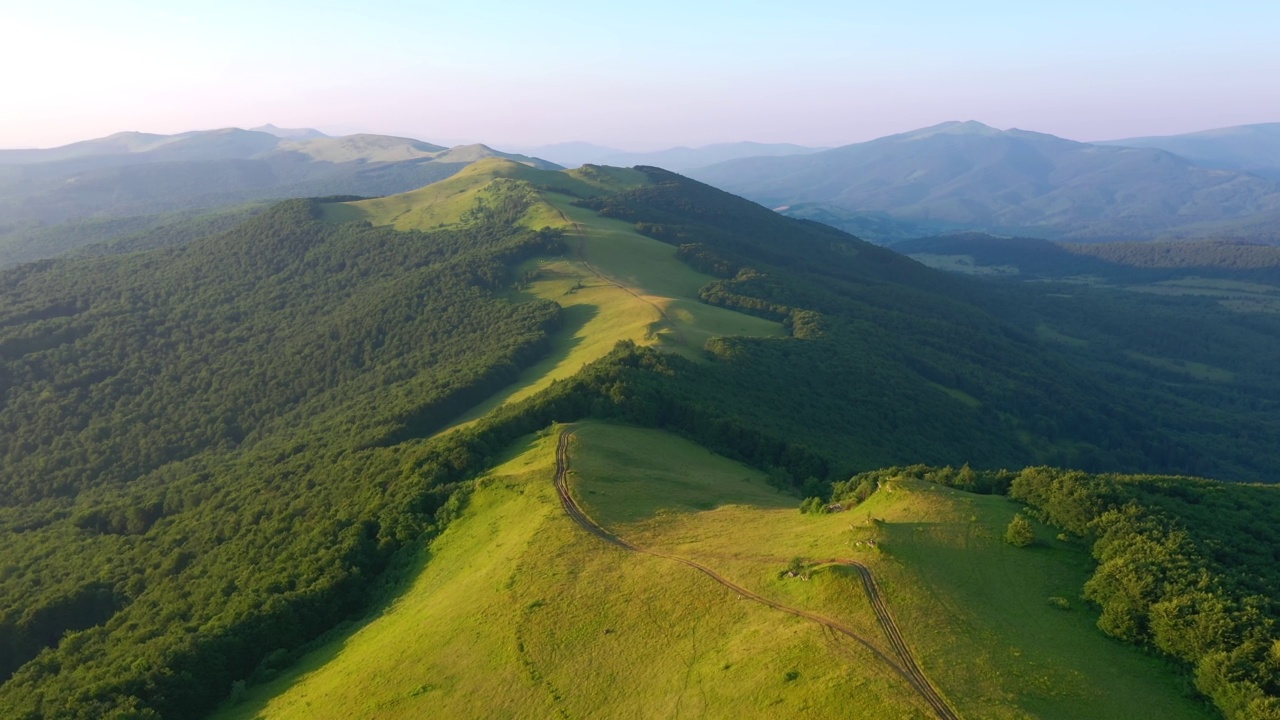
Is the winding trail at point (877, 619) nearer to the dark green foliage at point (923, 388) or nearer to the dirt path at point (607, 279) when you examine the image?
the dark green foliage at point (923, 388)

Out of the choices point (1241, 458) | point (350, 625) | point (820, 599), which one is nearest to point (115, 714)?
point (350, 625)

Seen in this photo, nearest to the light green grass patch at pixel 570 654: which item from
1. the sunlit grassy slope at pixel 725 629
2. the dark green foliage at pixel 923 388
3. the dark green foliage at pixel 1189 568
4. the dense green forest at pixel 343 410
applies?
the sunlit grassy slope at pixel 725 629

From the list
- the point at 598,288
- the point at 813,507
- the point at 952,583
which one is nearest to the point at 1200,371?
the point at 598,288

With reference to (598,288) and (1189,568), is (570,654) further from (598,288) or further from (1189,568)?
(598,288)

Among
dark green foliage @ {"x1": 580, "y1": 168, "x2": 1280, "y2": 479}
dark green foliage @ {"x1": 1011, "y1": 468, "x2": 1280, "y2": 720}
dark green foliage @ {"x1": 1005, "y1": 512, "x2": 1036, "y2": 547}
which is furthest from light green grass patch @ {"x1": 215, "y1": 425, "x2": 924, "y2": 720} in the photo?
dark green foliage @ {"x1": 580, "y1": 168, "x2": 1280, "y2": 479}

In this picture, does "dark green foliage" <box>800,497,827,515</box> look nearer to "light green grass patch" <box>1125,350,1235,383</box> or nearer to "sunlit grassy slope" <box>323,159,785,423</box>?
"sunlit grassy slope" <box>323,159,785,423</box>

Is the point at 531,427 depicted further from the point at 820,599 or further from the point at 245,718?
the point at 820,599
